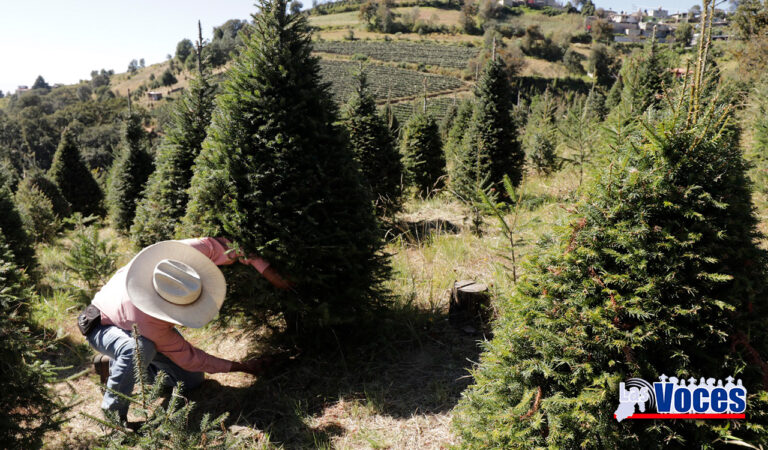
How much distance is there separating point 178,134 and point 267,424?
397 centimetres

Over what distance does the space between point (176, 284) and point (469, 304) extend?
2814 millimetres

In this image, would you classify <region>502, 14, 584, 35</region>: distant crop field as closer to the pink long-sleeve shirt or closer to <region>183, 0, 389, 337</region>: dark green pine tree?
<region>183, 0, 389, 337</region>: dark green pine tree

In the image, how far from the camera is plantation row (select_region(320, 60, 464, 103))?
54.9 meters

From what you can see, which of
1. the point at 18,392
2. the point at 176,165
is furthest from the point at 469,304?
the point at 176,165

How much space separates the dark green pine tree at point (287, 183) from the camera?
12.1 ft

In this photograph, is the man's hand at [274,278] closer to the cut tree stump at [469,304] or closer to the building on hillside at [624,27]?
the cut tree stump at [469,304]

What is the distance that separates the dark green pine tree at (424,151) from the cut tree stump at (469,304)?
7.24 metres

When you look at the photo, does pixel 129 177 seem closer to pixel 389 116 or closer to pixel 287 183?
pixel 389 116

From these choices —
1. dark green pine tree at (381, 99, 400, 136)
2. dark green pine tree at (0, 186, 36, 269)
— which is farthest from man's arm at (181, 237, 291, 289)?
dark green pine tree at (381, 99, 400, 136)

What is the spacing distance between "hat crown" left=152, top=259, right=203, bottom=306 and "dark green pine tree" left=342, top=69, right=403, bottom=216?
6135 mm

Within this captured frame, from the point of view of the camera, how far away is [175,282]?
10.7ft

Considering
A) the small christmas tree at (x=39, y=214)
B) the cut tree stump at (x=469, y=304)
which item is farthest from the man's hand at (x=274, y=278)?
the small christmas tree at (x=39, y=214)

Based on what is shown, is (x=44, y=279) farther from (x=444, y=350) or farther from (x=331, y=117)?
(x=444, y=350)

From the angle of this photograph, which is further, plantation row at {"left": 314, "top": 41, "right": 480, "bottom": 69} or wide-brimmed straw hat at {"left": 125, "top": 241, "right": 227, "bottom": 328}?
plantation row at {"left": 314, "top": 41, "right": 480, "bottom": 69}
